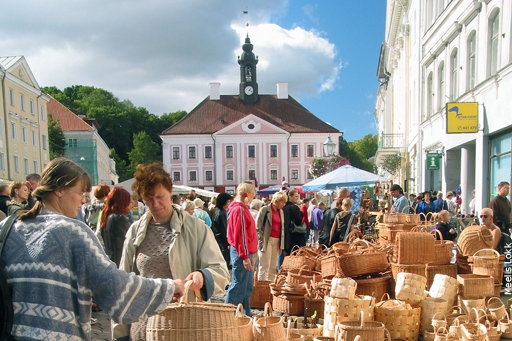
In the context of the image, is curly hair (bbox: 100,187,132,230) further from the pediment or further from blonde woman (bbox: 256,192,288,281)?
the pediment

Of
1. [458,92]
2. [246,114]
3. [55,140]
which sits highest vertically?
[246,114]

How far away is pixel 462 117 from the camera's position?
1325 centimetres

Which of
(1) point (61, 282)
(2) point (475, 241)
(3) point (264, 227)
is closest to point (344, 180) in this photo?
(3) point (264, 227)

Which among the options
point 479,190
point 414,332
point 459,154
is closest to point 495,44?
point 479,190

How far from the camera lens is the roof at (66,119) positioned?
2071 inches

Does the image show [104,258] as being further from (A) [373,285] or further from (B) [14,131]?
(B) [14,131]

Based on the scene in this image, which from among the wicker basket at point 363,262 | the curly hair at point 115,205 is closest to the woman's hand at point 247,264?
the wicker basket at point 363,262

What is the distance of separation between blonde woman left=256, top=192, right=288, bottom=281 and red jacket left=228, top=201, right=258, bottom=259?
2439 millimetres

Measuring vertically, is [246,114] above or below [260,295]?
above

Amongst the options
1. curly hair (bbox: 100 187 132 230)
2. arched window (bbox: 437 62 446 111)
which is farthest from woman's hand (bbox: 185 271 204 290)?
arched window (bbox: 437 62 446 111)

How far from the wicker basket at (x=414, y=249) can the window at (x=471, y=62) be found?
10.2 metres

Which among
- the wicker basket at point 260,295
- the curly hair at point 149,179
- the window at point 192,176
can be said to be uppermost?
the curly hair at point 149,179

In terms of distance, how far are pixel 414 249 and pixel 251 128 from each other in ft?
169

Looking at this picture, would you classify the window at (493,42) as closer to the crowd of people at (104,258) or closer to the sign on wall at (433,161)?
the sign on wall at (433,161)
